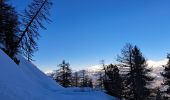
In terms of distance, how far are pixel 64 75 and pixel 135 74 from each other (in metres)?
27.8

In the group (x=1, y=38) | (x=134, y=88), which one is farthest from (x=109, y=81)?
(x=1, y=38)

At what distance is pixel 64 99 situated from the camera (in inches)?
947

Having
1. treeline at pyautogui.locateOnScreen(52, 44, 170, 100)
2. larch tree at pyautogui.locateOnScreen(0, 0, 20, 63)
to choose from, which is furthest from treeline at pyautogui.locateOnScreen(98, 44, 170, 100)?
larch tree at pyautogui.locateOnScreen(0, 0, 20, 63)

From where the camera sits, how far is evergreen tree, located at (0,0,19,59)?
35000 mm

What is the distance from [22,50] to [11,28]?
298cm

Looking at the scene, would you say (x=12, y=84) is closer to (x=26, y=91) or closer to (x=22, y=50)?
(x=26, y=91)

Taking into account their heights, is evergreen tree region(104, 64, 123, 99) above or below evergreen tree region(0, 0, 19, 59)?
below

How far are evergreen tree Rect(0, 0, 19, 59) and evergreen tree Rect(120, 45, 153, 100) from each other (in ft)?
54.6

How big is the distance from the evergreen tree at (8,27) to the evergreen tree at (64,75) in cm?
3213

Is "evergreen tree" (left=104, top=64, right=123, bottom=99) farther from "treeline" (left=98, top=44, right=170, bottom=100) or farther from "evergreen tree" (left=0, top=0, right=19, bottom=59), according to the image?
"evergreen tree" (left=0, top=0, right=19, bottom=59)

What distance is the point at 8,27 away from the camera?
3534 cm

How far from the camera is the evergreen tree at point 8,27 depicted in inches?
1378

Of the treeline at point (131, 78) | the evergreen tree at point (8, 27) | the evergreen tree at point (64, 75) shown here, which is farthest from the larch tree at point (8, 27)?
the evergreen tree at point (64, 75)

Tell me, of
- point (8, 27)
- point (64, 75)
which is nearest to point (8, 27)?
point (8, 27)
